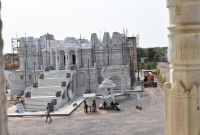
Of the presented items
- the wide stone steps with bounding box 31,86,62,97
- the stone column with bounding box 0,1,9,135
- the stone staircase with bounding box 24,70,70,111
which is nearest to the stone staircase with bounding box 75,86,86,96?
the stone staircase with bounding box 24,70,70,111

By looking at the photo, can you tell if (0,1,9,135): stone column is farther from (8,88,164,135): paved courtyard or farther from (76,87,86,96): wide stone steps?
(76,87,86,96): wide stone steps

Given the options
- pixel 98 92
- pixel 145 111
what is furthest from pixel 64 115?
pixel 98 92

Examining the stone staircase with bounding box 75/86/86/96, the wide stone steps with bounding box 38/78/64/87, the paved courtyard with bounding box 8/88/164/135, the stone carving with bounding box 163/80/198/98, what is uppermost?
the stone carving with bounding box 163/80/198/98

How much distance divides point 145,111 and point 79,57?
55.0 ft

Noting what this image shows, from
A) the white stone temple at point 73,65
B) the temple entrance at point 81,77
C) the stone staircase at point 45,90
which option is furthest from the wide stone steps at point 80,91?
the stone staircase at point 45,90

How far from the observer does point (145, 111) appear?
75.8 ft

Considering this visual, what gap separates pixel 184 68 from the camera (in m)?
3.17

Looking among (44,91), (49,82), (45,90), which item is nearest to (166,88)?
(44,91)

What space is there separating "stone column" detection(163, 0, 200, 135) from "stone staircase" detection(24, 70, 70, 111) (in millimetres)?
23886

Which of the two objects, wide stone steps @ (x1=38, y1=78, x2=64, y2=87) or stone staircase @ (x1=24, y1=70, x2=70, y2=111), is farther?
wide stone steps @ (x1=38, y1=78, x2=64, y2=87)

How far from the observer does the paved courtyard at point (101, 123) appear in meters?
18.0

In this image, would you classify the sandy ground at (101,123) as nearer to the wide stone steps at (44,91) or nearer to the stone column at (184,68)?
the wide stone steps at (44,91)

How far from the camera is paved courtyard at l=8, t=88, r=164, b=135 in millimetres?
18016

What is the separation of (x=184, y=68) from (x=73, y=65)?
33.1m
